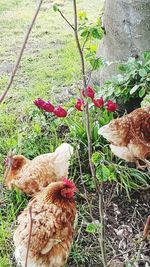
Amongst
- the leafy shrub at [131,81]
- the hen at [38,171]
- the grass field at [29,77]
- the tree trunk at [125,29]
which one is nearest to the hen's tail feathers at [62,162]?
the hen at [38,171]

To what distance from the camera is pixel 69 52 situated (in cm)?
498

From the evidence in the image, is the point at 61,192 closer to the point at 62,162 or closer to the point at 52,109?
the point at 62,162

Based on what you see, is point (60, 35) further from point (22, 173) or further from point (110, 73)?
point (22, 173)

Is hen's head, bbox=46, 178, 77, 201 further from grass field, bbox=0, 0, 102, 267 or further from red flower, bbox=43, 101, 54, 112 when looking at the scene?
red flower, bbox=43, 101, 54, 112

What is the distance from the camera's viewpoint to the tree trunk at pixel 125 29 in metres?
3.01

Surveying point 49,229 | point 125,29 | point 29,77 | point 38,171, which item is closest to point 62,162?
point 38,171

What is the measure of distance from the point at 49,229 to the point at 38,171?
0.51 meters

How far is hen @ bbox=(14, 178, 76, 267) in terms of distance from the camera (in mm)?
1955

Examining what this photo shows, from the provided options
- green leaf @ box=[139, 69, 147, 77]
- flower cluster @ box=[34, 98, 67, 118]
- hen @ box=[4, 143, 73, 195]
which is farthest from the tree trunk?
hen @ box=[4, 143, 73, 195]

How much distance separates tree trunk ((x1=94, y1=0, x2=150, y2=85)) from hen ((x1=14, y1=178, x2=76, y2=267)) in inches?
42.1

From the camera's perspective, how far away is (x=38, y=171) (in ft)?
8.05

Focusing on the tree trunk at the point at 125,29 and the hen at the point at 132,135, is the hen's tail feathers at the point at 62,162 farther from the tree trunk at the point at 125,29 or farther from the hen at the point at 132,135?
the tree trunk at the point at 125,29

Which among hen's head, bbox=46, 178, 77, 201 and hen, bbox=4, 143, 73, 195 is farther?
hen, bbox=4, 143, 73, 195

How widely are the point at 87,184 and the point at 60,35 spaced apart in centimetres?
339
